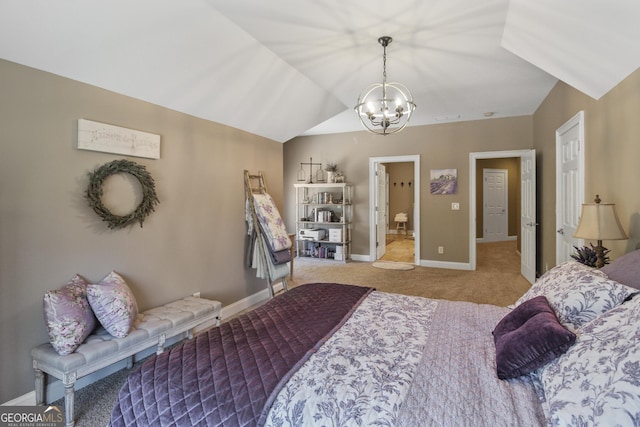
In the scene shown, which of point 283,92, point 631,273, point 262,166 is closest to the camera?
point 631,273

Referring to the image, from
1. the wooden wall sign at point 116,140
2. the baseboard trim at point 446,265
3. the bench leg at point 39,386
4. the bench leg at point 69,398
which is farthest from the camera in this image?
the baseboard trim at point 446,265

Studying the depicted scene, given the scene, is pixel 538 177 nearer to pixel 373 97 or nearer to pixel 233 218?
pixel 373 97

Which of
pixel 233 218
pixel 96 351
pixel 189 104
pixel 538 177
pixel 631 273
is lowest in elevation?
pixel 96 351

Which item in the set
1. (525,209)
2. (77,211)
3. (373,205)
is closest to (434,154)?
(373,205)

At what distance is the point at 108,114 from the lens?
252cm

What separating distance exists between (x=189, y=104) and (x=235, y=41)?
0.75m

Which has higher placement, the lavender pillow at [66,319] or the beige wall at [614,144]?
the beige wall at [614,144]

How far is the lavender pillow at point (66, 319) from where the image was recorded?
1.99 metres

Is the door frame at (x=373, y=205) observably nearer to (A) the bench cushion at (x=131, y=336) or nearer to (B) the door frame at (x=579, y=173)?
(B) the door frame at (x=579, y=173)

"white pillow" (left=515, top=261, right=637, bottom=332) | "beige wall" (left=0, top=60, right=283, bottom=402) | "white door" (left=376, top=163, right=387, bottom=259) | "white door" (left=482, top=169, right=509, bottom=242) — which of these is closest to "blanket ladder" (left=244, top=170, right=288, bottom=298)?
"beige wall" (left=0, top=60, right=283, bottom=402)

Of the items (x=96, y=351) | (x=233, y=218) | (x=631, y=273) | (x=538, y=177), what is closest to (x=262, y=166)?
(x=233, y=218)

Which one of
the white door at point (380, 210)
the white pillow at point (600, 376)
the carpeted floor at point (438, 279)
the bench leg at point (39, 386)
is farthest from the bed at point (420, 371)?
the white door at point (380, 210)

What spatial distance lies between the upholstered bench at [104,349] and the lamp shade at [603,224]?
3.02m

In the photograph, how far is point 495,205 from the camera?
29.6ft
